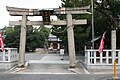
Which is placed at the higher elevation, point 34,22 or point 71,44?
point 34,22

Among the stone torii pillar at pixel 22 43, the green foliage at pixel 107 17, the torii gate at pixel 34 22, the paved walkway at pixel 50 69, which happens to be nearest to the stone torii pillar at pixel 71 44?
the torii gate at pixel 34 22

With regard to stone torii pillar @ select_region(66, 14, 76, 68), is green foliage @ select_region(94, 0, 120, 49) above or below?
above

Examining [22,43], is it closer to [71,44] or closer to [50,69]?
[50,69]

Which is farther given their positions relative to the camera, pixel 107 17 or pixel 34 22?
pixel 107 17

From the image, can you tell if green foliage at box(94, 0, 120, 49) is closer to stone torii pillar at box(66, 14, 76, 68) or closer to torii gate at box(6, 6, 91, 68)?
torii gate at box(6, 6, 91, 68)

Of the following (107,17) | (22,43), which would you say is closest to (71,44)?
(22,43)

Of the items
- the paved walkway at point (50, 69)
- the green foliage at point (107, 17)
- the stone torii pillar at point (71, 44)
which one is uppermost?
the green foliage at point (107, 17)

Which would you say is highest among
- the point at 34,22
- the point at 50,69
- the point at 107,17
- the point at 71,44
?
the point at 107,17

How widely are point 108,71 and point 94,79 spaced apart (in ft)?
15.8

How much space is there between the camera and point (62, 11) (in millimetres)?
23266

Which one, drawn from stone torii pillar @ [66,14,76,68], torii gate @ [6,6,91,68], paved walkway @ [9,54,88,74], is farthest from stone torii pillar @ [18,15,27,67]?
stone torii pillar @ [66,14,76,68]

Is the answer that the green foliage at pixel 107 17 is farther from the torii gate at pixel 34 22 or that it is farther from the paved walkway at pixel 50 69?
the paved walkway at pixel 50 69

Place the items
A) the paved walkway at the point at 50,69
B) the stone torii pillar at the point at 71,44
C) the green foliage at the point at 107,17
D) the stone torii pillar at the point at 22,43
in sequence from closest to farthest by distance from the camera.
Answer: the paved walkway at the point at 50,69, the stone torii pillar at the point at 71,44, the stone torii pillar at the point at 22,43, the green foliage at the point at 107,17

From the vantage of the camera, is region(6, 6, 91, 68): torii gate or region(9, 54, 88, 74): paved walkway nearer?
region(9, 54, 88, 74): paved walkway
